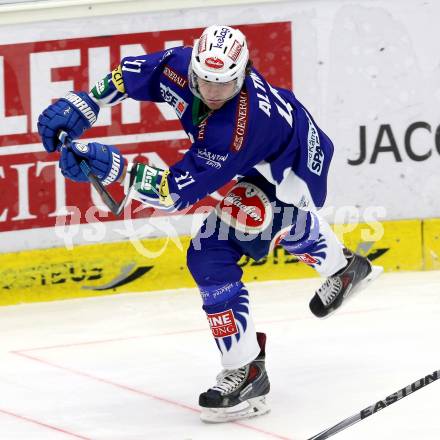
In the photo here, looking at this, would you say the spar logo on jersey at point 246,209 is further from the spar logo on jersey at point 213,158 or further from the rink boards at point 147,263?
the rink boards at point 147,263

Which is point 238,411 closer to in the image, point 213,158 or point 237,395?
point 237,395

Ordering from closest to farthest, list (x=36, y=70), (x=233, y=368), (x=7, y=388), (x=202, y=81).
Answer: (x=202, y=81), (x=233, y=368), (x=7, y=388), (x=36, y=70)

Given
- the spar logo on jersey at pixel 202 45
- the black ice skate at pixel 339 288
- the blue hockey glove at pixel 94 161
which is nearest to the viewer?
the blue hockey glove at pixel 94 161

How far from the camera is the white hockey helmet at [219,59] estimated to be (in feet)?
13.8

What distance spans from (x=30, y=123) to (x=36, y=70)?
0.25 metres

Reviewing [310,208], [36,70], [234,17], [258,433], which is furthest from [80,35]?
[258,433]

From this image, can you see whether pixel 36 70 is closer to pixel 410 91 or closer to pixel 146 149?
pixel 146 149

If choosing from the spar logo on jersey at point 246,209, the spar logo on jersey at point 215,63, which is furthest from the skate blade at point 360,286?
the spar logo on jersey at point 215,63

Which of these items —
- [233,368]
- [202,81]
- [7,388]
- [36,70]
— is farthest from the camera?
[36,70]

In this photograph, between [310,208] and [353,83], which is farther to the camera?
[353,83]

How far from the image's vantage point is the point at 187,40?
615 centimetres

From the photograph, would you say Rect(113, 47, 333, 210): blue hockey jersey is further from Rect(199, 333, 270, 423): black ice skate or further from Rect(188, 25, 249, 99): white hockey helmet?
Rect(199, 333, 270, 423): black ice skate

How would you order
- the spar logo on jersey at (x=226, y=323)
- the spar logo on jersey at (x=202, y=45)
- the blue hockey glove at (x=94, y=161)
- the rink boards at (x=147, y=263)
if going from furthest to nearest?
the rink boards at (x=147, y=263) < the spar logo on jersey at (x=226, y=323) < the spar logo on jersey at (x=202, y=45) < the blue hockey glove at (x=94, y=161)

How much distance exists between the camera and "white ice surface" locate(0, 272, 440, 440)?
438 centimetres
